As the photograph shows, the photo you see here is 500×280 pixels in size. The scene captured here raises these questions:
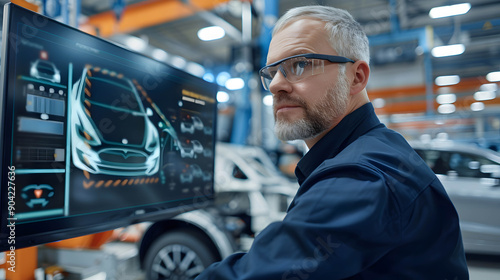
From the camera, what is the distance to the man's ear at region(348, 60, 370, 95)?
1162mm

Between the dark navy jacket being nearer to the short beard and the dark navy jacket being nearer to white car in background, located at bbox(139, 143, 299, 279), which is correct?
the short beard

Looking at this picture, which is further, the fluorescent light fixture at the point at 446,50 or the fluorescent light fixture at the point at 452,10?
the fluorescent light fixture at the point at 446,50

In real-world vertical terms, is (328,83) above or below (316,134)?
above

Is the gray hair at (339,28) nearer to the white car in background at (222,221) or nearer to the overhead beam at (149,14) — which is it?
the white car in background at (222,221)

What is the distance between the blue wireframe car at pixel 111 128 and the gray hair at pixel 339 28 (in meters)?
0.59

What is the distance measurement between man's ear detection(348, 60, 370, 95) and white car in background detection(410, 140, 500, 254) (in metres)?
3.25

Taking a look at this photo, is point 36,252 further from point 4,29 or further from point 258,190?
point 258,190

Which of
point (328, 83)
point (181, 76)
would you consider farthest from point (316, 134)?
point (181, 76)

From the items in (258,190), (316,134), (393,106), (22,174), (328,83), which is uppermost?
(393,106)

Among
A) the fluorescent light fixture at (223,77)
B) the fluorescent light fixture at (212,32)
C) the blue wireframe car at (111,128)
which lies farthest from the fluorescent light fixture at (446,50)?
the fluorescent light fixture at (212,32)

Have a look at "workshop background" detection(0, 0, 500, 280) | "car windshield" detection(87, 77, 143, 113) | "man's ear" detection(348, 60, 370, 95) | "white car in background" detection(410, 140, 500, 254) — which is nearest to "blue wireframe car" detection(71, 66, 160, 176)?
"car windshield" detection(87, 77, 143, 113)

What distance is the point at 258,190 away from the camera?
3.95 metres

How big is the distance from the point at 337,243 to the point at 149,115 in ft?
2.63

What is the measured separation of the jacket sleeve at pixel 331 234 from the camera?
0.68 meters
